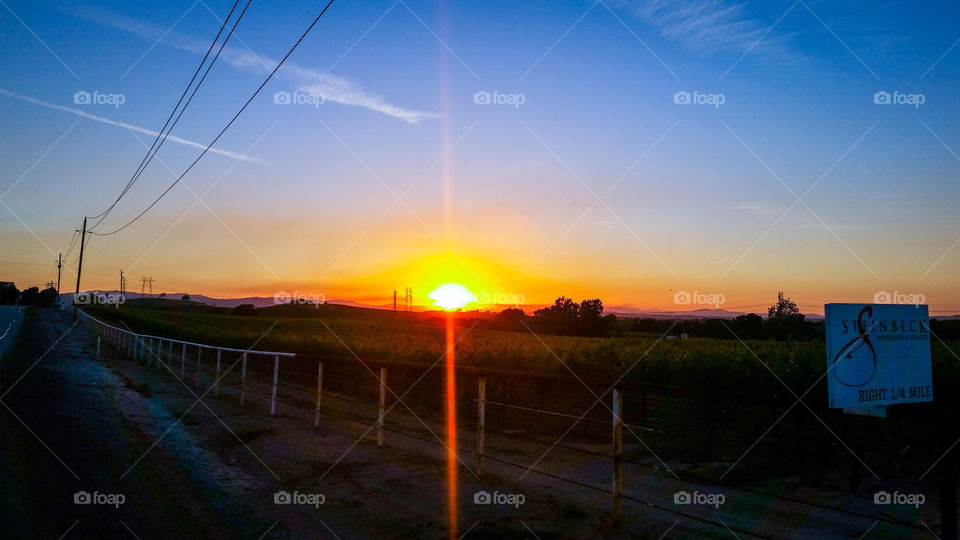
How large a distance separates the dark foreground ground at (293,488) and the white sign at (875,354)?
2045mm

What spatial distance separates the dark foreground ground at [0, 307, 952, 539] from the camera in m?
5.78

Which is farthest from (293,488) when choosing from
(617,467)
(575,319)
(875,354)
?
(575,319)

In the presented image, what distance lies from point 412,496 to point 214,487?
230 centimetres

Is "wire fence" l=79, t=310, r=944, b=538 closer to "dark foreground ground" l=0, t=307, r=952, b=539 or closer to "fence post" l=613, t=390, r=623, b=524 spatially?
"fence post" l=613, t=390, r=623, b=524

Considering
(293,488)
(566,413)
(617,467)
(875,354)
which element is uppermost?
(875,354)

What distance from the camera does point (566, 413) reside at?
45.6ft

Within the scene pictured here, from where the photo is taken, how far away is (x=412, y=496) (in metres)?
6.77

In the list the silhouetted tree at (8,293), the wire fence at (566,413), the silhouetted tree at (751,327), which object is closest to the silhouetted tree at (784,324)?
the silhouetted tree at (751,327)

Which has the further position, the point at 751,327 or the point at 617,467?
the point at 751,327

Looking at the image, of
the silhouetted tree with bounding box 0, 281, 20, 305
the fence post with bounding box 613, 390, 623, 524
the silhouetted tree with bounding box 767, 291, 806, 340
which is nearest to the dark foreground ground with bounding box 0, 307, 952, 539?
the fence post with bounding box 613, 390, 623, 524

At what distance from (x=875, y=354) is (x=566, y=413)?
1005 centimetres

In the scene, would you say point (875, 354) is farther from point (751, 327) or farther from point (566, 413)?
point (751, 327)

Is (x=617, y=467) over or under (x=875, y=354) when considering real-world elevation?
under

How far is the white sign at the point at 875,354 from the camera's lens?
4137mm
